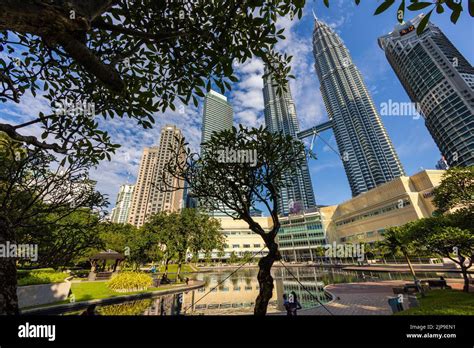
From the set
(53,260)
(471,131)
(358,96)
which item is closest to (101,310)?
(53,260)

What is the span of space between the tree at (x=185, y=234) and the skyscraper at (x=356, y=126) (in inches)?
4922

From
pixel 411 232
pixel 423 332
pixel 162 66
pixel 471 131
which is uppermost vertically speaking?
pixel 471 131

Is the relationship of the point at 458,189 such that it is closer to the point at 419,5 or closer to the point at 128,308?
the point at 419,5

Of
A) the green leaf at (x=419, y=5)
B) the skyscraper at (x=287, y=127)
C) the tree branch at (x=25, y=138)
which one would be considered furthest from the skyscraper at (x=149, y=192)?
the green leaf at (x=419, y=5)

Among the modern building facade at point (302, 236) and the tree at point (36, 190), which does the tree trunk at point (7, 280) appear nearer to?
the tree at point (36, 190)

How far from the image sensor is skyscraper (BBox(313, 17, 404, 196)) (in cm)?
13975

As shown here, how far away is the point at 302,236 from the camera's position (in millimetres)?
88500

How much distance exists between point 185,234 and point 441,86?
126m

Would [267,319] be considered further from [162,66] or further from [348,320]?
[162,66]

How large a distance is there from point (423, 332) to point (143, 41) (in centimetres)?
495

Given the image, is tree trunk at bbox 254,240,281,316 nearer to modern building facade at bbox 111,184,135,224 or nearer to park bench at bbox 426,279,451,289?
park bench at bbox 426,279,451,289

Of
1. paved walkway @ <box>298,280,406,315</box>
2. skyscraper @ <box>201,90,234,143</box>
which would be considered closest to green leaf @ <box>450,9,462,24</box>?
paved walkway @ <box>298,280,406,315</box>

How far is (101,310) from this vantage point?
13.1 m

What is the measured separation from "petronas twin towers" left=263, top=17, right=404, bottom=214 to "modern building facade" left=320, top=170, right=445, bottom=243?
144 feet
